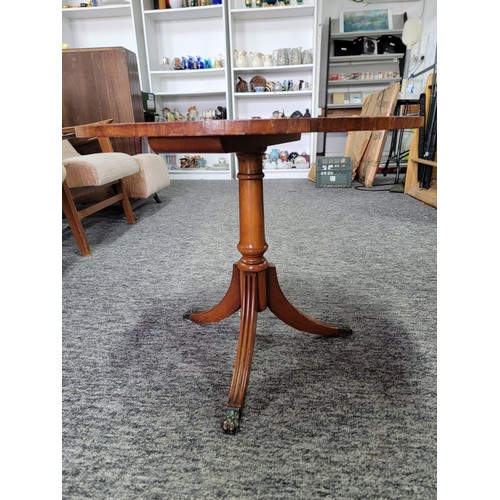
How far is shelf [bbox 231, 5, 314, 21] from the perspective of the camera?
337 centimetres

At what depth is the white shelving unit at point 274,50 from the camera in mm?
3500

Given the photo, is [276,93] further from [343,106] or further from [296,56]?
[343,106]

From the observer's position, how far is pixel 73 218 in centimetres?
163

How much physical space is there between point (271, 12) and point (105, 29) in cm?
186

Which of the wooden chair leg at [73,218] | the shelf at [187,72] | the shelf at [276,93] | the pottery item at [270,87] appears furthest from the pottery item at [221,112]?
the wooden chair leg at [73,218]

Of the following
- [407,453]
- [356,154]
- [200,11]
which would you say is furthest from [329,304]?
[200,11]

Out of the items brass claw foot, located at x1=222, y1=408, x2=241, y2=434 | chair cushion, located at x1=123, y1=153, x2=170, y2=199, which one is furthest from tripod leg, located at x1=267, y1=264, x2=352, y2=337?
chair cushion, located at x1=123, y1=153, x2=170, y2=199

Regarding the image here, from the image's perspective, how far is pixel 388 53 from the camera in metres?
4.00

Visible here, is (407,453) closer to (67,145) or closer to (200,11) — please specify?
(67,145)

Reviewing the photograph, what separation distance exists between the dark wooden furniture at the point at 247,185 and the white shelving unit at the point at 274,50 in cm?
309

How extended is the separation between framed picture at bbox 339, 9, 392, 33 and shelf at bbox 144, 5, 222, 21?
1517 mm

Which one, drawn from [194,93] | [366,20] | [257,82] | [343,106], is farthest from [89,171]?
[366,20]

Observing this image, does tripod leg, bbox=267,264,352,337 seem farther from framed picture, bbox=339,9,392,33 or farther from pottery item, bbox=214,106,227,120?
framed picture, bbox=339,9,392,33

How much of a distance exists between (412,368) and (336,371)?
7.5 inches
